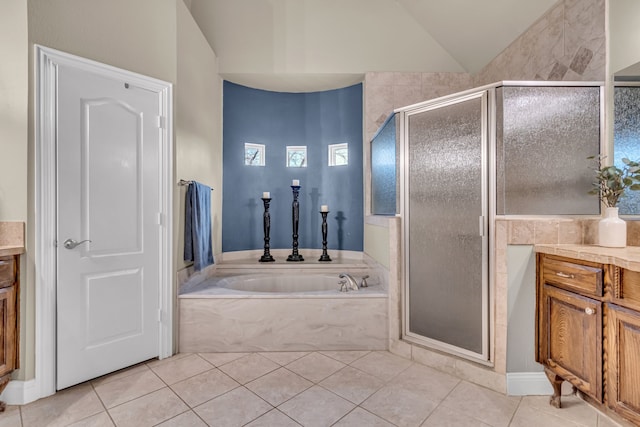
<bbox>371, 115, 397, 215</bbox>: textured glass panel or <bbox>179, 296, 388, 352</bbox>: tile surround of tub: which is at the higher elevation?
<bbox>371, 115, 397, 215</bbox>: textured glass panel

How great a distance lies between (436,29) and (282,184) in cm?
252

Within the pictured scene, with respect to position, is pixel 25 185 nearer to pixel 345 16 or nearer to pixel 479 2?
pixel 345 16

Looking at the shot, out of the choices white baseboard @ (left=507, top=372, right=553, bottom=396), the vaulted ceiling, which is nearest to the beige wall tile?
white baseboard @ (left=507, top=372, right=553, bottom=396)

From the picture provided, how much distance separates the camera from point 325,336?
2533mm

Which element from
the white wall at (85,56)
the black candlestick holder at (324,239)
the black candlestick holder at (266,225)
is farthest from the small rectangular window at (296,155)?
the white wall at (85,56)

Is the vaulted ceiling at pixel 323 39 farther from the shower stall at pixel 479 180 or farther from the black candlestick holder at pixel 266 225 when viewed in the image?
the shower stall at pixel 479 180

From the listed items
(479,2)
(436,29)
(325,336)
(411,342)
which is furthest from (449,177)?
(436,29)

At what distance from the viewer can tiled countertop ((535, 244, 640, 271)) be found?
1.38 meters

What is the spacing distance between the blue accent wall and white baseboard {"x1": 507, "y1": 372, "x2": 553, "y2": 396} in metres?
2.24

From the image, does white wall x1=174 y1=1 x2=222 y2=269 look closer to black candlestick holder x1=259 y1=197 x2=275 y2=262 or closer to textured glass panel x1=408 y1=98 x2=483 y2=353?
black candlestick holder x1=259 y1=197 x2=275 y2=262

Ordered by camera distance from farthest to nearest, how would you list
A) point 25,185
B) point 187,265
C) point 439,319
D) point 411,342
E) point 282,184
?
point 282,184 < point 187,265 < point 411,342 < point 439,319 < point 25,185

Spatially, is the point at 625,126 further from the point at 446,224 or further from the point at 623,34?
the point at 446,224

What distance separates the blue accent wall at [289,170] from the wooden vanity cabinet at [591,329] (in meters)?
2.30

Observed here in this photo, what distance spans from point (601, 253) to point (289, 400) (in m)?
1.84
